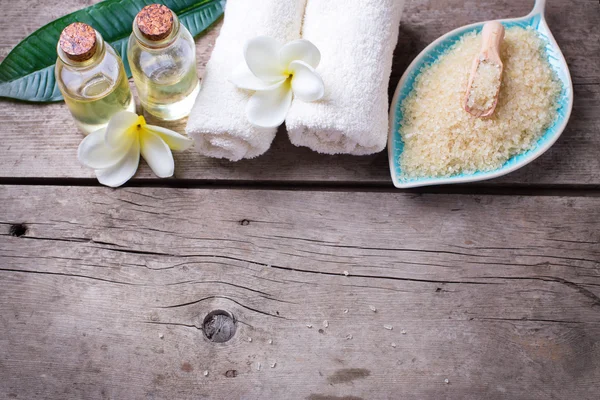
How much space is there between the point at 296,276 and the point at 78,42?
410mm

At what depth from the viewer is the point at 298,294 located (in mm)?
796

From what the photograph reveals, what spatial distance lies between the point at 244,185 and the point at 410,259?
0.87 feet

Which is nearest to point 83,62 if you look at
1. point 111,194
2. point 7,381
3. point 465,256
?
point 111,194

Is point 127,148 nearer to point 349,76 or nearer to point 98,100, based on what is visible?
point 98,100

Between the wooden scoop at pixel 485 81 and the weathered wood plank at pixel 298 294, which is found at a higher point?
the wooden scoop at pixel 485 81

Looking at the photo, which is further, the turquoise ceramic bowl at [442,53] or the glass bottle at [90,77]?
the turquoise ceramic bowl at [442,53]

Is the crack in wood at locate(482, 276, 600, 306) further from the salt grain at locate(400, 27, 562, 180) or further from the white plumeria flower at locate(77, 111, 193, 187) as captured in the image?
the white plumeria flower at locate(77, 111, 193, 187)

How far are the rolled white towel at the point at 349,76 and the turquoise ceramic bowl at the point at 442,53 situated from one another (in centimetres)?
4

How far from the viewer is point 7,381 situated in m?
0.78

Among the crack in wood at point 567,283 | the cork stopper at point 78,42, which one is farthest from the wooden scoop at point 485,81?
the cork stopper at point 78,42

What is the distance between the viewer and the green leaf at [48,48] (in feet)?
2.77

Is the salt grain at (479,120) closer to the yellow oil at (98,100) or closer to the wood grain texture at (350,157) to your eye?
the wood grain texture at (350,157)

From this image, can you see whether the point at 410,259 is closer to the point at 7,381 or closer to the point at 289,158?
the point at 289,158

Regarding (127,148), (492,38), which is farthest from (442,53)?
(127,148)
